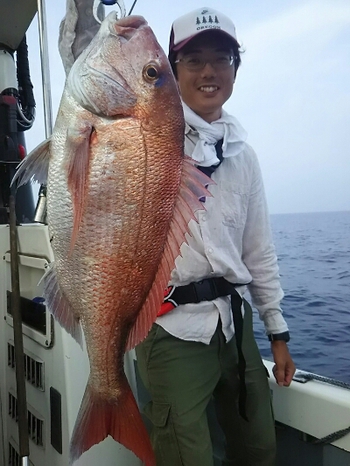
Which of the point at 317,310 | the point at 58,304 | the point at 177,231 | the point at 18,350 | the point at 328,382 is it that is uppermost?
the point at 177,231

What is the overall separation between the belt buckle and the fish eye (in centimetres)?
96

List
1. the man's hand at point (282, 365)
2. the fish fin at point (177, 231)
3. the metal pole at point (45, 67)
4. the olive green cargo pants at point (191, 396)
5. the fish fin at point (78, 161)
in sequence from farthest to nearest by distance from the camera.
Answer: the man's hand at point (282, 365) → the metal pole at point (45, 67) → the olive green cargo pants at point (191, 396) → the fish fin at point (177, 231) → the fish fin at point (78, 161)

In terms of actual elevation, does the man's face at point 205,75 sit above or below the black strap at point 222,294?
above

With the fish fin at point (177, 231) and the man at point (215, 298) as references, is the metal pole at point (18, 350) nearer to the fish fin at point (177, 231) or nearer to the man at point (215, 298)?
the man at point (215, 298)

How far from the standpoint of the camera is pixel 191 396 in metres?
1.87

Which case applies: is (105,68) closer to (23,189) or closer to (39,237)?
(39,237)

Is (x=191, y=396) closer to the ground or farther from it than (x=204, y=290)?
closer to the ground

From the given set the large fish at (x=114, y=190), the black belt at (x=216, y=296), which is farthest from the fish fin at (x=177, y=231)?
the black belt at (x=216, y=296)

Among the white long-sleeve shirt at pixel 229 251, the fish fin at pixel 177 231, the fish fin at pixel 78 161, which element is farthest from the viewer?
the white long-sleeve shirt at pixel 229 251

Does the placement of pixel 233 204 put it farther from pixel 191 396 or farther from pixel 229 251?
pixel 191 396

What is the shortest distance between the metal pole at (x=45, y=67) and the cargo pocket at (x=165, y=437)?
4.51ft

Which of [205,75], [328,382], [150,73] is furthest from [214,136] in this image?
[328,382]

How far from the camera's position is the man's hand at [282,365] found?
7.72 ft

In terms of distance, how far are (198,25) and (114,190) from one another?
3.69 feet
